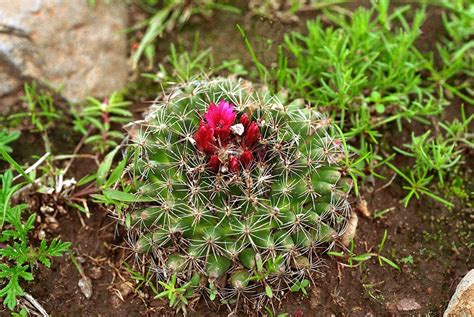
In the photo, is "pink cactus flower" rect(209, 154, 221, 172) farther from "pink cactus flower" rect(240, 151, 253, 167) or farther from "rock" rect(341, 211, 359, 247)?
"rock" rect(341, 211, 359, 247)

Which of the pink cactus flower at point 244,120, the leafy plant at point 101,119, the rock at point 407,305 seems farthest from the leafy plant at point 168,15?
the rock at point 407,305

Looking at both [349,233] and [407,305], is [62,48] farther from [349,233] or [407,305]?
[407,305]

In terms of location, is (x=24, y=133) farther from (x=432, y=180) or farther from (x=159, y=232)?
(x=432, y=180)

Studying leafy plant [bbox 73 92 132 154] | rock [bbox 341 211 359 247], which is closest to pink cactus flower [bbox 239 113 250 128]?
rock [bbox 341 211 359 247]

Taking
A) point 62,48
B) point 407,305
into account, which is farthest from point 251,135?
point 62,48

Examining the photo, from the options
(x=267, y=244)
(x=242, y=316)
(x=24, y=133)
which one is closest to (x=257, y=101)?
(x=267, y=244)

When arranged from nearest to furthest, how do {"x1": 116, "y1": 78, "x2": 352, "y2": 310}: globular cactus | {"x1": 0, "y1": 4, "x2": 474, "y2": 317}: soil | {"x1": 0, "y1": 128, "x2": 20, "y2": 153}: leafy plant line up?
{"x1": 116, "y1": 78, "x2": 352, "y2": 310}: globular cactus → {"x1": 0, "y1": 4, "x2": 474, "y2": 317}: soil → {"x1": 0, "y1": 128, "x2": 20, "y2": 153}: leafy plant

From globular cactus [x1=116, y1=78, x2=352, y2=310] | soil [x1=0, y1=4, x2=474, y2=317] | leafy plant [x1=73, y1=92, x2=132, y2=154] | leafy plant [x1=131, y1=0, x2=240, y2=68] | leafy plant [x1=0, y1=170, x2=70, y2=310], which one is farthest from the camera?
leafy plant [x1=131, y1=0, x2=240, y2=68]
